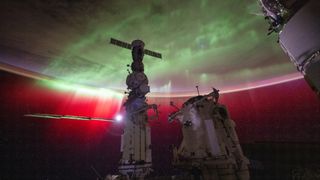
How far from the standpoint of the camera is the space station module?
15617 millimetres

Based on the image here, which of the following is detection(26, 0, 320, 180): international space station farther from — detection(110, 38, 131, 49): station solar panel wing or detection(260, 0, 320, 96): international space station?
detection(260, 0, 320, 96): international space station

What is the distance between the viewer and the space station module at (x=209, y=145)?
51.2ft

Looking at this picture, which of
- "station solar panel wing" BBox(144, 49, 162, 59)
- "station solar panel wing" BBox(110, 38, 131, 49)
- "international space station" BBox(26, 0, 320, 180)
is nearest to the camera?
"international space station" BBox(26, 0, 320, 180)

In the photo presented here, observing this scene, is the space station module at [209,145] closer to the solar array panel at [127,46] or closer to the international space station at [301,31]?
the solar array panel at [127,46]

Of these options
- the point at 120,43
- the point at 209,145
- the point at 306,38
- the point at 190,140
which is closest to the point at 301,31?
the point at 306,38

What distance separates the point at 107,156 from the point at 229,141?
48.9 ft

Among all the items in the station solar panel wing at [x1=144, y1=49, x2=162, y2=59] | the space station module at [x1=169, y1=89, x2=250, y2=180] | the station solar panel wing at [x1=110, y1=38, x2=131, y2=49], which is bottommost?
the space station module at [x1=169, y1=89, x2=250, y2=180]

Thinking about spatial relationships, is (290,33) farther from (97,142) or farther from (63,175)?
(97,142)

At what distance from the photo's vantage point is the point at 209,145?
1653 cm

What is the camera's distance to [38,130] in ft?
57.5

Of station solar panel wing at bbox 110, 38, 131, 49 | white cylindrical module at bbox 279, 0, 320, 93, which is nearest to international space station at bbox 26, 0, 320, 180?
station solar panel wing at bbox 110, 38, 131, 49

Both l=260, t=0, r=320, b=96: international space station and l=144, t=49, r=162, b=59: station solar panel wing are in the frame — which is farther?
l=144, t=49, r=162, b=59: station solar panel wing

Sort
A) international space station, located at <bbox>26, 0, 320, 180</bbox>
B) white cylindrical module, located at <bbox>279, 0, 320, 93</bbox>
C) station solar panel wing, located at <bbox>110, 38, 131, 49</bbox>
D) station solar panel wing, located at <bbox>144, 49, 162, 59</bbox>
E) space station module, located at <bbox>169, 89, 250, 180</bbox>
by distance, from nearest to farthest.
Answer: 1. white cylindrical module, located at <bbox>279, 0, 320, 93</bbox>
2. space station module, located at <bbox>169, 89, 250, 180</bbox>
3. international space station, located at <bbox>26, 0, 320, 180</bbox>
4. station solar panel wing, located at <bbox>110, 38, 131, 49</bbox>
5. station solar panel wing, located at <bbox>144, 49, 162, 59</bbox>

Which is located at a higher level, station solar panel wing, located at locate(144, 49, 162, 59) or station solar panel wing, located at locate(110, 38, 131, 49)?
station solar panel wing, located at locate(144, 49, 162, 59)
